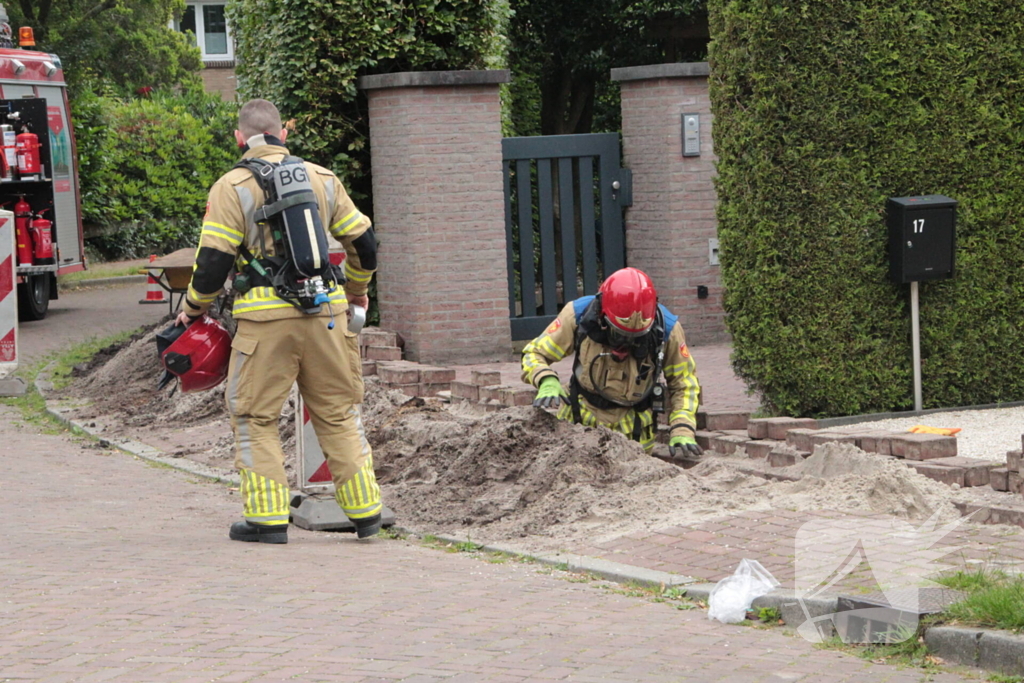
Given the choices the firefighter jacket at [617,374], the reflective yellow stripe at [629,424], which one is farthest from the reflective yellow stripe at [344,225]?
the reflective yellow stripe at [629,424]

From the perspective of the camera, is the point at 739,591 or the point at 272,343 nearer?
the point at 739,591

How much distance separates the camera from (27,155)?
17375 mm

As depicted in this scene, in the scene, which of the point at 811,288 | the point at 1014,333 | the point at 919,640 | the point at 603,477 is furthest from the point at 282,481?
the point at 1014,333

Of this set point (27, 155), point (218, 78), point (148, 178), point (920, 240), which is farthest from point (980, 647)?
point (218, 78)

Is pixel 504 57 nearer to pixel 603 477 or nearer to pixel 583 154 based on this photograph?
pixel 583 154

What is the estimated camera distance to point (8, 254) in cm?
1267

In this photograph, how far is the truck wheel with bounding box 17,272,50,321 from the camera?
17.9 metres

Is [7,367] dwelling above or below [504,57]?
below

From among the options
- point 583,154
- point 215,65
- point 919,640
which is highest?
point 215,65

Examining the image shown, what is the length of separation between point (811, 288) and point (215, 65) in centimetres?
3847

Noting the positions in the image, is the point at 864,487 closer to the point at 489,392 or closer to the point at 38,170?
the point at 489,392

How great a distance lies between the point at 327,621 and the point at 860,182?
485cm

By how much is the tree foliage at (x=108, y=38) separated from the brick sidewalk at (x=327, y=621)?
59.3ft
